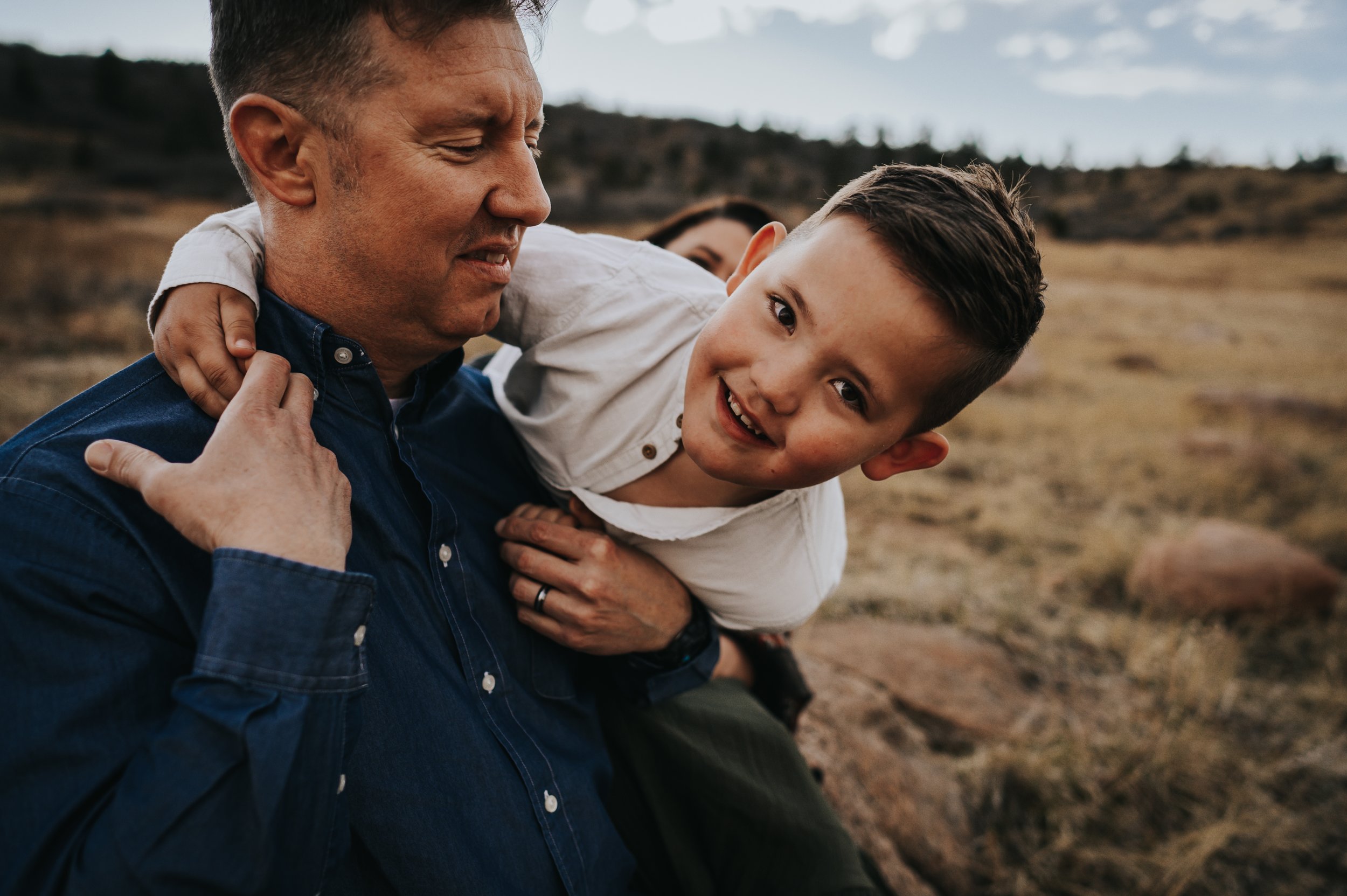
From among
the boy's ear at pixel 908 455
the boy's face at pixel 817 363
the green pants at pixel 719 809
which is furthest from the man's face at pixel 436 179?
the green pants at pixel 719 809

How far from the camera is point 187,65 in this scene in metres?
46.7

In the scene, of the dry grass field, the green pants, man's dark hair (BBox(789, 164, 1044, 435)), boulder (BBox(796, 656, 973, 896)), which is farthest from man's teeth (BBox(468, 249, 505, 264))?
the dry grass field

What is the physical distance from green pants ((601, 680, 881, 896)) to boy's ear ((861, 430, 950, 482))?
32.3 inches

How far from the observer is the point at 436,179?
143 centimetres

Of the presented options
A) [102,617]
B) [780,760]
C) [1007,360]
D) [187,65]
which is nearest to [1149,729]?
[780,760]

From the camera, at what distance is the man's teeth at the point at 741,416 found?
1.61 metres

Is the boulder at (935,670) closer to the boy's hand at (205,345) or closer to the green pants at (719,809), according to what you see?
the green pants at (719,809)

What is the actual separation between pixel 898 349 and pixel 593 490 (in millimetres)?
880

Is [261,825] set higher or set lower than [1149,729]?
higher

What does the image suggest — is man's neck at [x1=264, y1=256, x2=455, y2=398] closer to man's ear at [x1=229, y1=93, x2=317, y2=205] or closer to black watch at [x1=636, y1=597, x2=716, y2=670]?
man's ear at [x1=229, y1=93, x2=317, y2=205]

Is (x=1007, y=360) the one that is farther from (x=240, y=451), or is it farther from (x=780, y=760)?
(x=240, y=451)

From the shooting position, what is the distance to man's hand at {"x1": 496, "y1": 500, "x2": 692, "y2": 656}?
173cm

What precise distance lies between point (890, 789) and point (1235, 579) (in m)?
3.85

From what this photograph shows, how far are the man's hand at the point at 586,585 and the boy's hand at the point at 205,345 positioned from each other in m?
0.70
